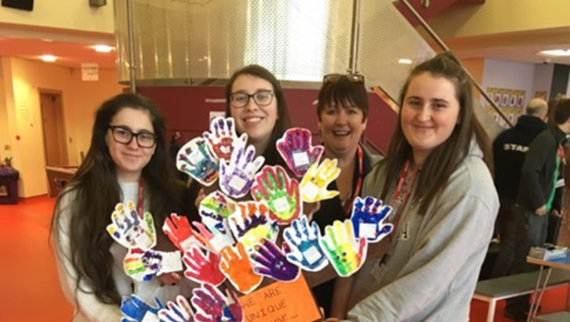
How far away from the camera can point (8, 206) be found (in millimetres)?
6977

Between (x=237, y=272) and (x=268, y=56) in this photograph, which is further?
(x=268, y=56)

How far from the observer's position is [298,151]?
1188mm

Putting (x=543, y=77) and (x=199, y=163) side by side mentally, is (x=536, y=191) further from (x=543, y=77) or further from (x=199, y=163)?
(x=543, y=77)

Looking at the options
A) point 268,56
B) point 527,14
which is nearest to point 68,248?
point 268,56

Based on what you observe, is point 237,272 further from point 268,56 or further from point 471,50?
point 471,50

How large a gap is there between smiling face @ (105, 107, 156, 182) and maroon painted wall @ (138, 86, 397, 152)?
1691 millimetres

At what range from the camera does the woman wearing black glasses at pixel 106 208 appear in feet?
4.17

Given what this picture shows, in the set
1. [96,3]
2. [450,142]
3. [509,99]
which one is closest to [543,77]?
[509,99]

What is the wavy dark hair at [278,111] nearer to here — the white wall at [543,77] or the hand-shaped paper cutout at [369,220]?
the hand-shaped paper cutout at [369,220]

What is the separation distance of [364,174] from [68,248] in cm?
108

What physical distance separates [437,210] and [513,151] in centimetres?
279

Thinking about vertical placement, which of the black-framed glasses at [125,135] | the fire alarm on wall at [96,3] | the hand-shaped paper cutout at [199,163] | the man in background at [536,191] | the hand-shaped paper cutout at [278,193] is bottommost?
the man in background at [536,191]

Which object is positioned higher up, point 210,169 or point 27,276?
point 210,169

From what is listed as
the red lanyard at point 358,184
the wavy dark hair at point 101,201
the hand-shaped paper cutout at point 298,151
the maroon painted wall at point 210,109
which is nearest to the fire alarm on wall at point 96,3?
the maroon painted wall at point 210,109
